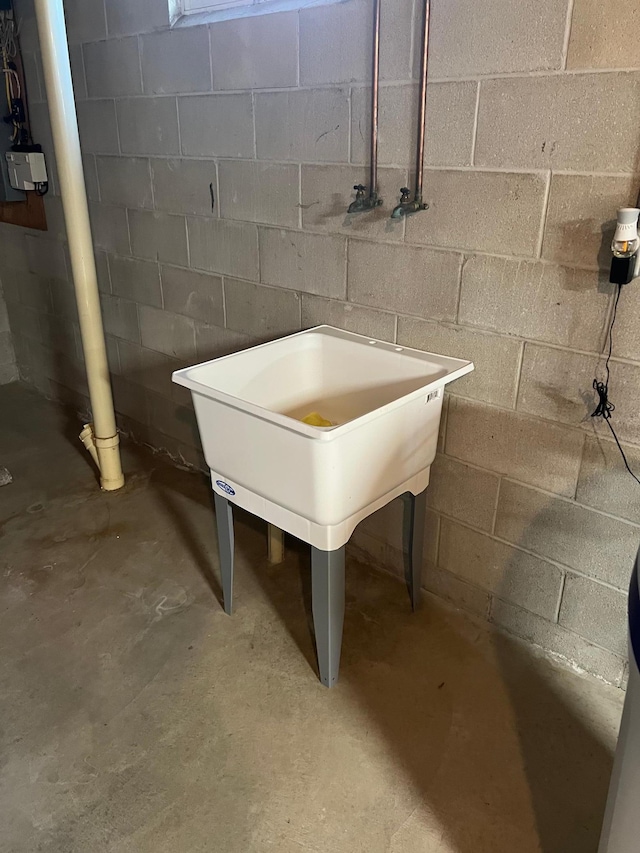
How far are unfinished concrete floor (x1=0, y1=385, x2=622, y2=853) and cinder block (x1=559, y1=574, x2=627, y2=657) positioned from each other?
135mm

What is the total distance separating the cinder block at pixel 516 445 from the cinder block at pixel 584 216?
0.41 meters

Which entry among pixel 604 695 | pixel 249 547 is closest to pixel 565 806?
pixel 604 695

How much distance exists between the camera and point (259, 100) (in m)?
1.99

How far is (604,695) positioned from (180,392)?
1853mm

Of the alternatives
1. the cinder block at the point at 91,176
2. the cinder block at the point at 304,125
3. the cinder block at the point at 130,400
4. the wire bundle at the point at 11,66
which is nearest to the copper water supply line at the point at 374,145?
the cinder block at the point at 304,125

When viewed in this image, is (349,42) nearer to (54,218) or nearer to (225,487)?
(225,487)

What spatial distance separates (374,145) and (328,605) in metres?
1.20

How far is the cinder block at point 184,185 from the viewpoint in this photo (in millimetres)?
2254

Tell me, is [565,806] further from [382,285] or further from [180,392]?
[180,392]

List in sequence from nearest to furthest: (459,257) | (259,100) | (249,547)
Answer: (459,257), (259,100), (249,547)

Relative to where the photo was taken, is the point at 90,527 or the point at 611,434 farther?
the point at 90,527

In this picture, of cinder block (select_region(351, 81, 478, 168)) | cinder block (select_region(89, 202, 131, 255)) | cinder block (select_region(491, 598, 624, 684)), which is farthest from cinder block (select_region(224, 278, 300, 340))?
cinder block (select_region(491, 598, 624, 684))

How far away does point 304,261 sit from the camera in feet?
6.73

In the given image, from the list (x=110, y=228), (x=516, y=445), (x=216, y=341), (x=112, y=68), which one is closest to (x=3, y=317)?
(x=110, y=228)
